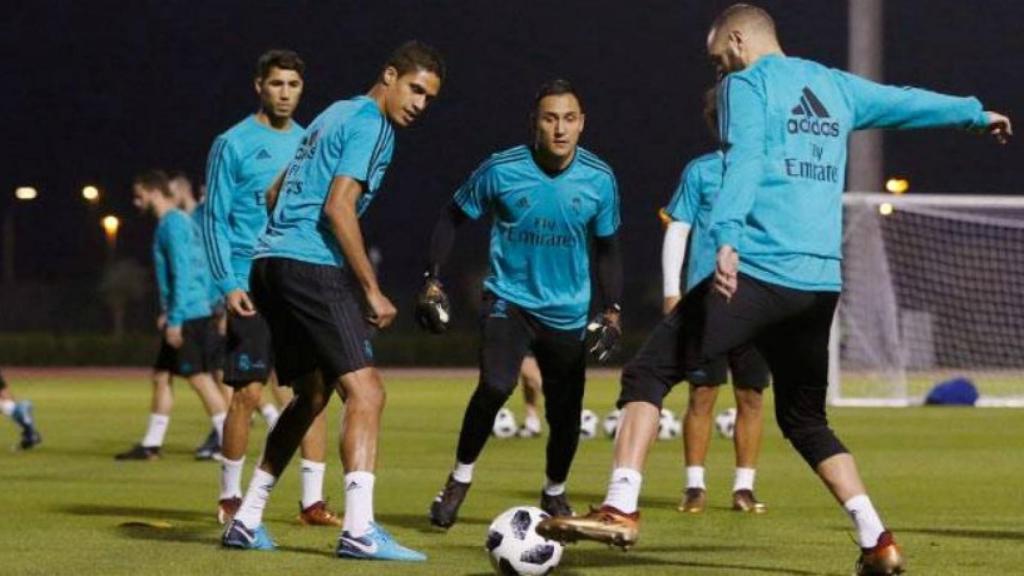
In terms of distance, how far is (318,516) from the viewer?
11.1 metres

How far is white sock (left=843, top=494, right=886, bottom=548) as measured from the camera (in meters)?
8.47

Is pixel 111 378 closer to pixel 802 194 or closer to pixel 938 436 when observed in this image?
pixel 938 436

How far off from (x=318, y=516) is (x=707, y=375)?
8.31 ft

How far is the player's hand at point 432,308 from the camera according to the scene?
10945mm

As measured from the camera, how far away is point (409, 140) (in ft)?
242

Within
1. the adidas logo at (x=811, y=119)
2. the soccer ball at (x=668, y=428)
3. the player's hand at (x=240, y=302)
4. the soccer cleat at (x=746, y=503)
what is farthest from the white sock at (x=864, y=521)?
the soccer ball at (x=668, y=428)

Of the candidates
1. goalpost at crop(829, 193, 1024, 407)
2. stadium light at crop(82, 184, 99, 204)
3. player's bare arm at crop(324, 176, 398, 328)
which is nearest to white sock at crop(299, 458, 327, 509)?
player's bare arm at crop(324, 176, 398, 328)

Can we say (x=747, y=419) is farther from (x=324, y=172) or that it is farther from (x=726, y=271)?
(x=726, y=271)

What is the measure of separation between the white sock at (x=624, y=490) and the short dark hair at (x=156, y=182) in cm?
951

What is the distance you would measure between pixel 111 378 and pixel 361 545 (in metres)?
36.7

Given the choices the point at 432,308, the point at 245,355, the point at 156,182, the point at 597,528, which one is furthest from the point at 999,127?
the point at 156,182

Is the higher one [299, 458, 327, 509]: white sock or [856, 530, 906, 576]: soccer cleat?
[299, 458, 327, 509]: white sock

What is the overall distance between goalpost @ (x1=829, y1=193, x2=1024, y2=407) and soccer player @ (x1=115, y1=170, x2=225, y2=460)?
47.7 feet

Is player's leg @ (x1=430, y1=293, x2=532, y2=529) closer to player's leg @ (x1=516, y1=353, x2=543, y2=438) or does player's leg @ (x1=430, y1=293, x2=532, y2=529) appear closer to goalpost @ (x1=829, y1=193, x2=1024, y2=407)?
player's leg @ (x1=516, y1=353, x2=543, y2=438)
